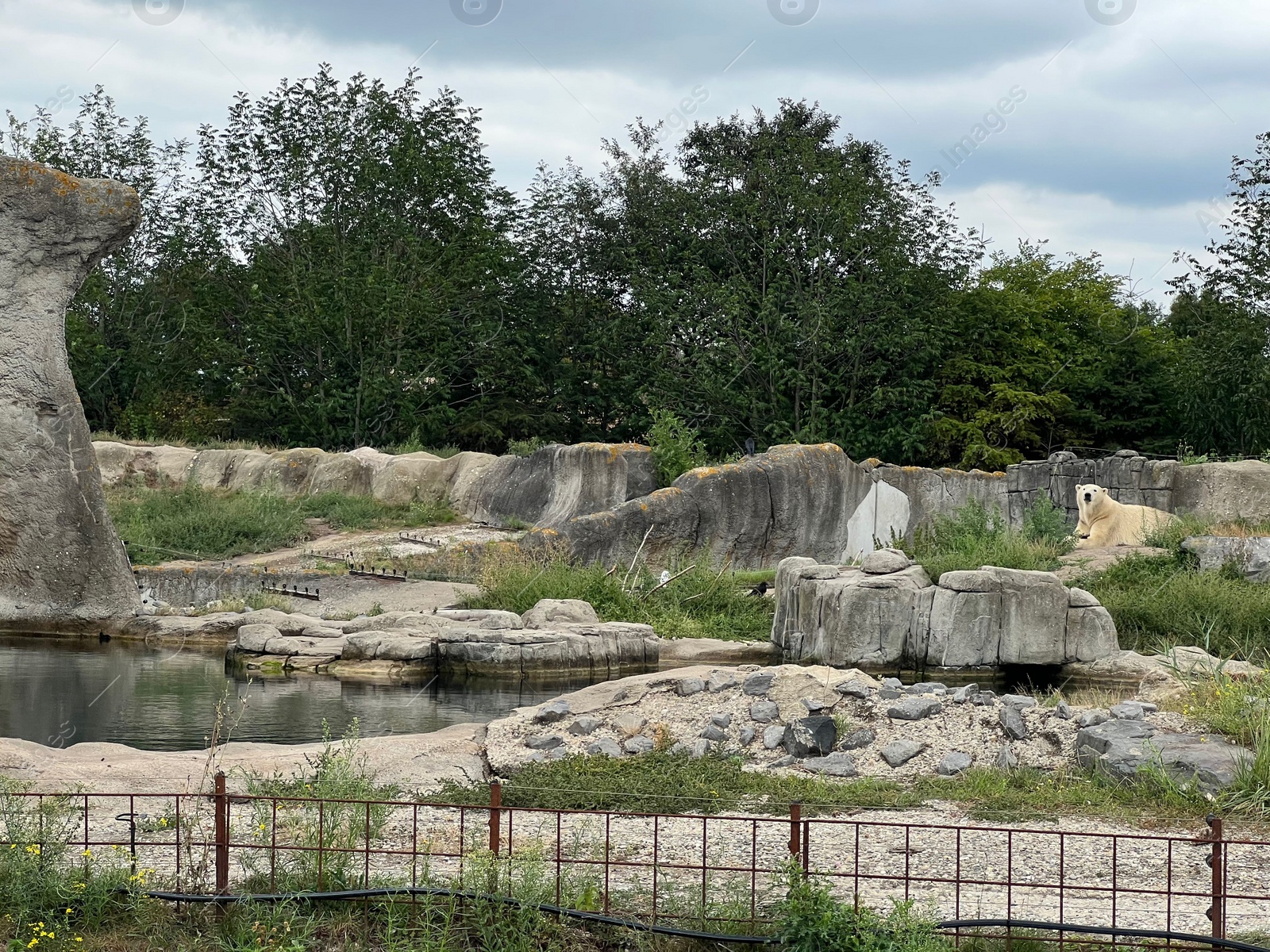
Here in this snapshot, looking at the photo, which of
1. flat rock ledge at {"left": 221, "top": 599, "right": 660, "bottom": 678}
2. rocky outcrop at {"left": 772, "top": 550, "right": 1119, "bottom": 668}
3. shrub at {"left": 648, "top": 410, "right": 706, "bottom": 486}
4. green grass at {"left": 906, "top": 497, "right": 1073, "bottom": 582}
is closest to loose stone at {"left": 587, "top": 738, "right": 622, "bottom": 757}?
flat rock ledge at {"left": 221, "top": 599, "right": 660, "bottom": 678}

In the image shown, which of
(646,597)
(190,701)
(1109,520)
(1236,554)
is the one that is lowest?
(190,701)

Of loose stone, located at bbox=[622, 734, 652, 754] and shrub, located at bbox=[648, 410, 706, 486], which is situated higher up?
shrub, located at bbox=[648, 410, 706, 486]

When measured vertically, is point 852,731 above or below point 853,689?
below

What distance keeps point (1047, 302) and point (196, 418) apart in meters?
19.2

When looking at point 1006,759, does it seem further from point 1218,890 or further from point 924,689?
point 1218,890

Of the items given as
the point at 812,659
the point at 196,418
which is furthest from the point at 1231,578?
the point at 196,418

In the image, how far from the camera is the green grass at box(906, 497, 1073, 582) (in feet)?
49.8

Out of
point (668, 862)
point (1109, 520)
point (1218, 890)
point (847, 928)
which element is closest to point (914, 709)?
point (668, 862)

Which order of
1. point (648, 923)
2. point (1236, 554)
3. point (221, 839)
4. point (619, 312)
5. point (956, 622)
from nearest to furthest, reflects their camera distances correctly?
point (648, 923)
point (221, 839)
point (956, 622)
point (1236, 554)
point (619, 312)

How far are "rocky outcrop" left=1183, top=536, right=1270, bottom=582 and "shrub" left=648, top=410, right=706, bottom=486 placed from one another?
8370mm

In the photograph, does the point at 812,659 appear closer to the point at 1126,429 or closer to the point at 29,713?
the point at 29,713

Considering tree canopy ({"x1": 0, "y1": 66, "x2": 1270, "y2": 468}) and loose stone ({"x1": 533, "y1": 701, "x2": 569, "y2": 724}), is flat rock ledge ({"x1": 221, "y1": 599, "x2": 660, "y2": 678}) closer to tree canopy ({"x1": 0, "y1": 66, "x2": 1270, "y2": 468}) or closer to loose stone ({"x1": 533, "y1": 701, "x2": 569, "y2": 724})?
loose stone ({"x1": 533, "y1": 701, "x2": 569, "y2": 724})

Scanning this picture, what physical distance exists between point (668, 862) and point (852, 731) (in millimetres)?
2763

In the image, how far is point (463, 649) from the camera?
42.9ft
